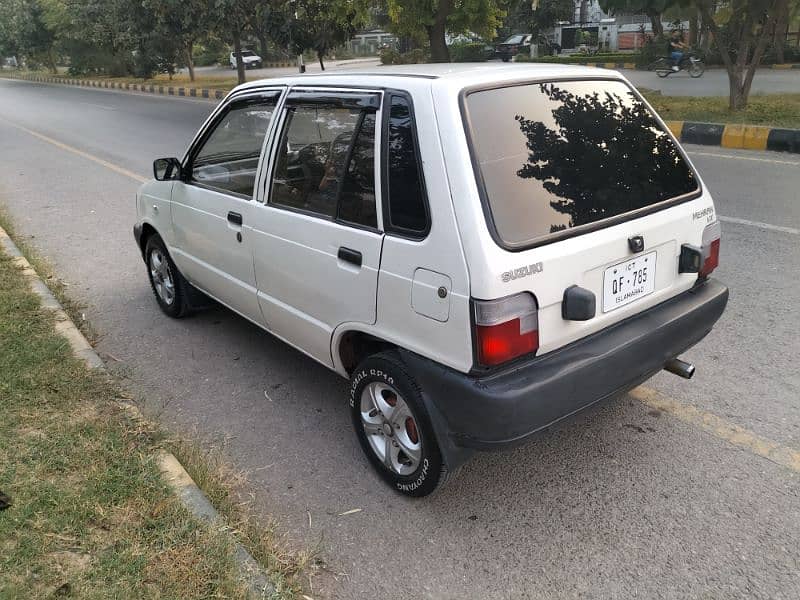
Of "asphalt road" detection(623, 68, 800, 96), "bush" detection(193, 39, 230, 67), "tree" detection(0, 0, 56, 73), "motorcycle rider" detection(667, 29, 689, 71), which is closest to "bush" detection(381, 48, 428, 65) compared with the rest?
"asphalt road" detection(623, 68, 800, 96)

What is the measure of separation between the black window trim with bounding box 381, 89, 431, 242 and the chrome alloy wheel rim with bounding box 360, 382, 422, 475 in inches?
24.7

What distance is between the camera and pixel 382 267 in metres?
2.62

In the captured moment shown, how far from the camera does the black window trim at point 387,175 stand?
8.05ft

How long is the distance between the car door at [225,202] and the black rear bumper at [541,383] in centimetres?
141

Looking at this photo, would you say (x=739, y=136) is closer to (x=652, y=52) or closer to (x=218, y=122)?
(x=218, y=122)

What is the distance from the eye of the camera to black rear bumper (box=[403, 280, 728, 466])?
2.37 meters

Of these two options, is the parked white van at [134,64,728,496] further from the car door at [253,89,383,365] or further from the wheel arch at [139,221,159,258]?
the wheel arch at [139,221,159,258]

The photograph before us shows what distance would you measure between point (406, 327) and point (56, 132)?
1617 cm

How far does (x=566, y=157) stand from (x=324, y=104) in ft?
3.65

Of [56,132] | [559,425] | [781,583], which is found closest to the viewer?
[781,583]

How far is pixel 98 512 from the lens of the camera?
2586 millimetres

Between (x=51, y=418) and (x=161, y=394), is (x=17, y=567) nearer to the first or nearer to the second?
(x=51, y=418)

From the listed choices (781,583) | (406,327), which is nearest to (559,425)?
(406,327)

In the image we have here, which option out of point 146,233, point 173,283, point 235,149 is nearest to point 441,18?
point 146,233
